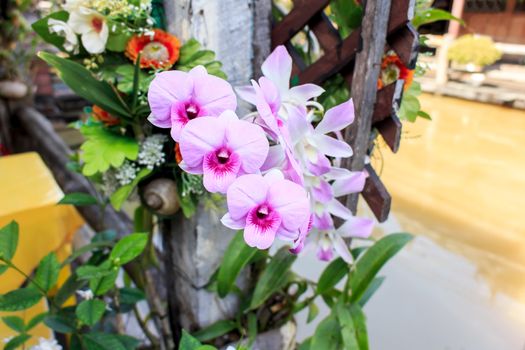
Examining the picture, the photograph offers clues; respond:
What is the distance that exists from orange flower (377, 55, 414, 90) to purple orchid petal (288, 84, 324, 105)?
290mm

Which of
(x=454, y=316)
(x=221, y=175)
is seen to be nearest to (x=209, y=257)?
(x=221, y=175)

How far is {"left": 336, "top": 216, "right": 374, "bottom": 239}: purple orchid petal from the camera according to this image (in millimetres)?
883

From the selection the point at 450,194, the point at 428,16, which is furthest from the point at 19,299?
the point at 450,194

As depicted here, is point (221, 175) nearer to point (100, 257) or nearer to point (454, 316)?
point (100, 257)

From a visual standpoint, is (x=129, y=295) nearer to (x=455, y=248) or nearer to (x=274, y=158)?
(x=274, y=158)

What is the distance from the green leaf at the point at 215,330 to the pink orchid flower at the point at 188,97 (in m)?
0.76

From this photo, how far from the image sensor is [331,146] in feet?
2.13

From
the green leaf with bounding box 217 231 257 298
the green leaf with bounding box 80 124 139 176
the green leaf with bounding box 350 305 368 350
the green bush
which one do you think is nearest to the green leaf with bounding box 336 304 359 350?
the green leaf with bounding box 350 305 368 350

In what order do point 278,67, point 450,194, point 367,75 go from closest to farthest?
point 278,67, point 367,75, point 450,194

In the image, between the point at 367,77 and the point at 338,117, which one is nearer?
the point at 338,117

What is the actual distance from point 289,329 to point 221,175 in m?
0.87

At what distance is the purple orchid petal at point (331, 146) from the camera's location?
645mm

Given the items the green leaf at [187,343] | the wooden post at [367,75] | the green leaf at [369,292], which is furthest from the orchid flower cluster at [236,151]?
the green leaf at [369,292]

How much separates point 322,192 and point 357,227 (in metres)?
0.21
